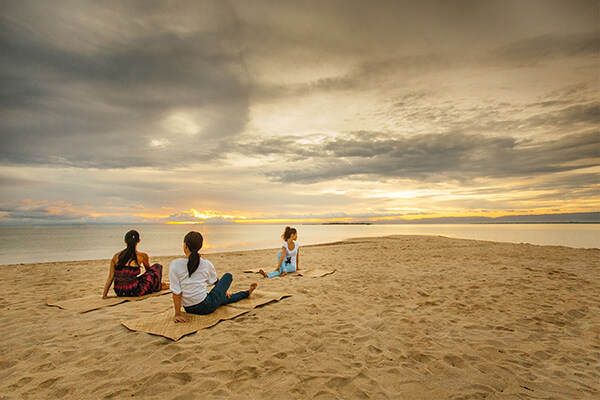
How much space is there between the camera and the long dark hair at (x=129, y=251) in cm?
646

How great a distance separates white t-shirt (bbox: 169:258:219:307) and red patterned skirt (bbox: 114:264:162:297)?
2.56m

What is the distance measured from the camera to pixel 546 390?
10.8ft

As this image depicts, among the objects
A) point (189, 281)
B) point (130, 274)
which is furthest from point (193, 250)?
point (130, 274)

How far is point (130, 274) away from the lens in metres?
7.02

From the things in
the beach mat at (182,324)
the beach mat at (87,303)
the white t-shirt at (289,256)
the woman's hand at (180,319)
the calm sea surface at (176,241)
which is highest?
the white t-shirt at (289,256)

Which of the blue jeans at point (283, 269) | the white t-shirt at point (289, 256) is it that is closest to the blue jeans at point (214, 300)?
the blue jeans at point (283, 269)

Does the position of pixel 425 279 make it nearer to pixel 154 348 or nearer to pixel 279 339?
pixel 279 339

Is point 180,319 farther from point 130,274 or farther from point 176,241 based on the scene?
point 176,241

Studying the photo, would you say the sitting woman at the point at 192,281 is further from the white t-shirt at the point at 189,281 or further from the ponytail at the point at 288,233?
the ponytail at the point at 288,233

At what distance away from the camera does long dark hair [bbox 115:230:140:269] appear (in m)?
6.46

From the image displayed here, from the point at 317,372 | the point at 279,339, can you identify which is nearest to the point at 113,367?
the point at 279,339

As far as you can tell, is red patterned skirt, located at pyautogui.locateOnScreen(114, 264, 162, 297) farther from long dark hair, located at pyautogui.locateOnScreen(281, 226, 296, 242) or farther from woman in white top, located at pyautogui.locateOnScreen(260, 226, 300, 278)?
long dark hair, located at pyautogui.locateOnScreen(281, 226, 296, 242)

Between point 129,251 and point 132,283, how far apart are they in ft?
3.43

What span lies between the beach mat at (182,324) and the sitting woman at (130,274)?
6.42 feet
